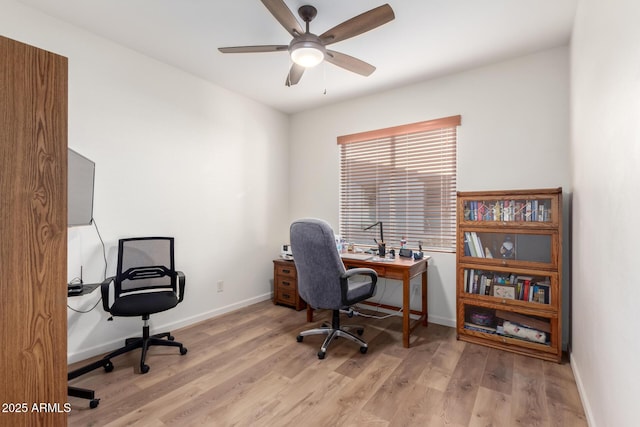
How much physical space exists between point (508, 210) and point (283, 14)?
90.0 inches

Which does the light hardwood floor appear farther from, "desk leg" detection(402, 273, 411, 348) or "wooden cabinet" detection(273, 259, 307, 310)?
"wooden cabinet" detection(273, 259, 307, 310)

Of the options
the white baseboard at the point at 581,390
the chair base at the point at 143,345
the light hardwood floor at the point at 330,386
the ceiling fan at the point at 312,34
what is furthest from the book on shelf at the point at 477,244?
the chair base at the point at 143,345

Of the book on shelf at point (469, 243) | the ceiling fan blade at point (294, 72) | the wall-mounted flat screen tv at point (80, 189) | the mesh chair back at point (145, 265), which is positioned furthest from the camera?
the book on shelf at point (469, 243)

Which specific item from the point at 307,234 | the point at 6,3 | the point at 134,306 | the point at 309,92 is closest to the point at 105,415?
the point at 134,306

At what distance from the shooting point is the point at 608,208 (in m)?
1.31

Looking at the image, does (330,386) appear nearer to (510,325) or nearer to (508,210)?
(510,325)

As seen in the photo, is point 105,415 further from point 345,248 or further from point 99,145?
point 345,248

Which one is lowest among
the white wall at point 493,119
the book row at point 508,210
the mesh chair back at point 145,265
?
the mesh chair back at point 145,265

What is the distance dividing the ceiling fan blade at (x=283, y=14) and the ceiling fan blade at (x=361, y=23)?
0.20 m

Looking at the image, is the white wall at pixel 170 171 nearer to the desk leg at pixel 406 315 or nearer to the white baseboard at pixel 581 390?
the desk leg at pixel 406 315

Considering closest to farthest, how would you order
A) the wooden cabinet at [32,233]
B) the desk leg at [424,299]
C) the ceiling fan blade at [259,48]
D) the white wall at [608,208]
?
the wooden cabinet at [32,233] → the white wall at [608,208] → the ceiling fan blade at [259,48] → the desk leg at [424,299]

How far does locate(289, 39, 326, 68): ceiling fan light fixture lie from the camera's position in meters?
1.97

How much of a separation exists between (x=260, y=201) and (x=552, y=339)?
328 centimetres

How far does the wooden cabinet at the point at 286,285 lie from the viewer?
3.57 m
